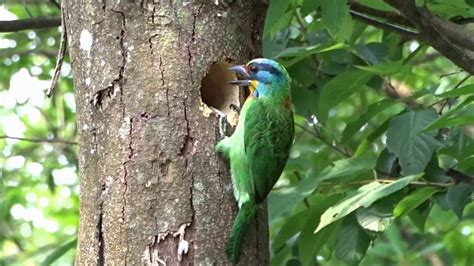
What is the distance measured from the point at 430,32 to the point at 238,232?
101cm

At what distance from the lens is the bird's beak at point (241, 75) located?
276cm

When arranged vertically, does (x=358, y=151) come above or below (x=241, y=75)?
below

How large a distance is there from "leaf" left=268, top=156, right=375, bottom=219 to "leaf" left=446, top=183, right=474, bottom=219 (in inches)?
14.7

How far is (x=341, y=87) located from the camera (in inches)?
138

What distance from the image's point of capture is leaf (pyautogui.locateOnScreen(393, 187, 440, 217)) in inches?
122

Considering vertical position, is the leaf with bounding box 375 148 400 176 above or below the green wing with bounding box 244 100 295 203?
below

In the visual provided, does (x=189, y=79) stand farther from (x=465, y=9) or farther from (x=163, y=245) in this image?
(x=465, y=9)

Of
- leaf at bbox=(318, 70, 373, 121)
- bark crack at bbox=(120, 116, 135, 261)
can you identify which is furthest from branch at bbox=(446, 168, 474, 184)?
bark crack at bbox=(120, 116, 135, 261)

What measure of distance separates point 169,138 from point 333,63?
65.3 inches

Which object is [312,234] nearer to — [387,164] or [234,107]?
[387,164]

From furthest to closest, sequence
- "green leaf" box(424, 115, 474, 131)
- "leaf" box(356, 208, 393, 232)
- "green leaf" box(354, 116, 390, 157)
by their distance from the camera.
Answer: "green leaf" box(354, 116, 390, 157), "leaf" box(356, 208, 393, 232), "green leaf" box(424, 115, 474, 131)

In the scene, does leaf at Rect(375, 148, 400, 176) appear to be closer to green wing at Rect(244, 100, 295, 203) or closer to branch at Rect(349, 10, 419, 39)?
branch at Rect(349, 10, 419, 39)

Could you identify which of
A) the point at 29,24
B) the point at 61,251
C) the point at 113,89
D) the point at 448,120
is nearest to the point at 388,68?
the point at 448,120


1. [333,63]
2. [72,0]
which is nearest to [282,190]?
[333,63]
